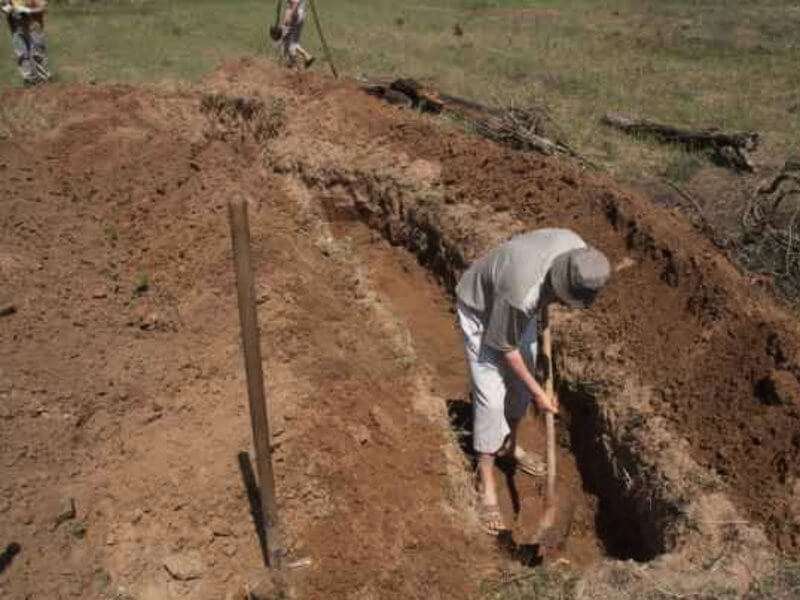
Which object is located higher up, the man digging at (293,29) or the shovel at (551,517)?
the man digging at (293,29)

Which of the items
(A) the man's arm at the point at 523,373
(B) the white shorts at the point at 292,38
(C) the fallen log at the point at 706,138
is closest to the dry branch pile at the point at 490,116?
(C) the fallen log at the point at 706,138

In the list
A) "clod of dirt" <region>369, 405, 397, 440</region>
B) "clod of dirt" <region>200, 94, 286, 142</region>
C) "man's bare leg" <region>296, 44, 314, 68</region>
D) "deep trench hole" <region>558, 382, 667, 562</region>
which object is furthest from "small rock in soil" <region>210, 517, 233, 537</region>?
"man's bare leg" <region>296, 44, 314, 68</region>

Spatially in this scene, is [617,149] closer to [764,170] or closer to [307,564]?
[764,170]

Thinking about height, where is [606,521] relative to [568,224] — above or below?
below

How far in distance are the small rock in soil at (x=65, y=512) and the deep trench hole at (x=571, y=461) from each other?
2587 millimetres

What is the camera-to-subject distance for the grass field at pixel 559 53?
12.3m

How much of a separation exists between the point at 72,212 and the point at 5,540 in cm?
476

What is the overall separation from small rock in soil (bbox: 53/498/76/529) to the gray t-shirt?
257 centimetres

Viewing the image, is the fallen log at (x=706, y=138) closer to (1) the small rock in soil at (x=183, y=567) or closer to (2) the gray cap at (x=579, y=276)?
(2) the gray cap at (x=579, y=276)

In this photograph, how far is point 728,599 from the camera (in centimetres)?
399

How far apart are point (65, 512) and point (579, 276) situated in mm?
3161

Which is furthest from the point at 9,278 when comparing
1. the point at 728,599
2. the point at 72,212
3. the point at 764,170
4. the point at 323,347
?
the point at 764,170

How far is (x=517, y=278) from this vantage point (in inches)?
173

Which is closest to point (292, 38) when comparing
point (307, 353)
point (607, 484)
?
point (307, 353)
